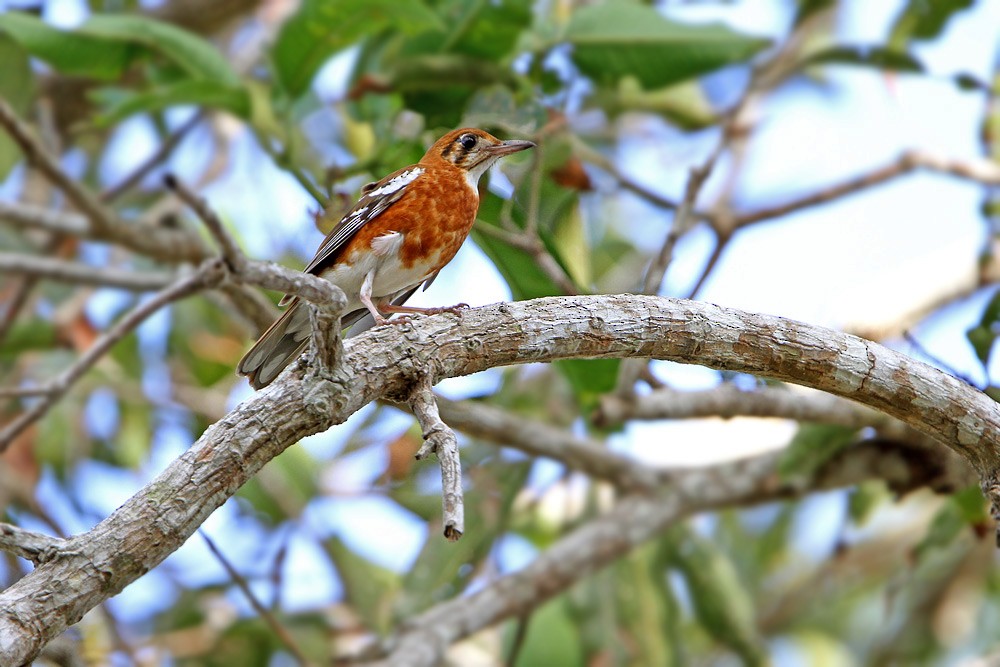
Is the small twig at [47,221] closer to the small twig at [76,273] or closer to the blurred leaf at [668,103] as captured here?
the small twig at [76,273]

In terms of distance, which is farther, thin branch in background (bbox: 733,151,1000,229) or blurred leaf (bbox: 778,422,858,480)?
thin branch in background (bbox: 733,151,1000,229)

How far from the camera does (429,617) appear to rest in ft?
17.0

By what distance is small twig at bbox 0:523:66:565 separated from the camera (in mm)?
2469

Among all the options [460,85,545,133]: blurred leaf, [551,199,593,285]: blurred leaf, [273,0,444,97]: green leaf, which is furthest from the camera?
[551,199,593,285]: blurred leaf

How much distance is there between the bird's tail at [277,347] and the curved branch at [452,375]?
104cm

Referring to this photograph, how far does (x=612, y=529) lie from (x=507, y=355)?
9.83 feet

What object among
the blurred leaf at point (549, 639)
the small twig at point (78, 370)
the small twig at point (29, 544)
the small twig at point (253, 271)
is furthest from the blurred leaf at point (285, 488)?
the small twig at point (253, 271)

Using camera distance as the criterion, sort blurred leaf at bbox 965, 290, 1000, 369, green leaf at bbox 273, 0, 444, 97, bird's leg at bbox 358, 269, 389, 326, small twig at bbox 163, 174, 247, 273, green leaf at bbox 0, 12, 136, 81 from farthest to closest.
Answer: green leaf at bbox 0, 12, 136, 81, green leaf at bbox 273, 0, 444, 97, blurred leaf at bbox 965, 290, 1000, 369, bird's leg at bbox 358, 269, 389, 326, small twig at bbox 163, 174, 247, 273

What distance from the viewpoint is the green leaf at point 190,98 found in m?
5.02

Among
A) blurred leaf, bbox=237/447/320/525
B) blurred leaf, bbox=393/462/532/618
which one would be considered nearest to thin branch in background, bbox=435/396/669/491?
blurred leaf, bbox=393/462/532/618

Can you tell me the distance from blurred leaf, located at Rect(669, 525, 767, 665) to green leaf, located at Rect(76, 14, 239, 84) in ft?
11.1

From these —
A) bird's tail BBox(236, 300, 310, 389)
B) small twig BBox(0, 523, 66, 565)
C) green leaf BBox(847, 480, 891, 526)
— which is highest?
bird's tail BBox(236, 300, 310, 389)

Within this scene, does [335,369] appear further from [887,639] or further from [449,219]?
[887,639]

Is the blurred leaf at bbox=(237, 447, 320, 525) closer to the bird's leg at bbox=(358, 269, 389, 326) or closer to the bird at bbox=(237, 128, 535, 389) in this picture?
the bird at bbox=(237, 128, 535, 389)
